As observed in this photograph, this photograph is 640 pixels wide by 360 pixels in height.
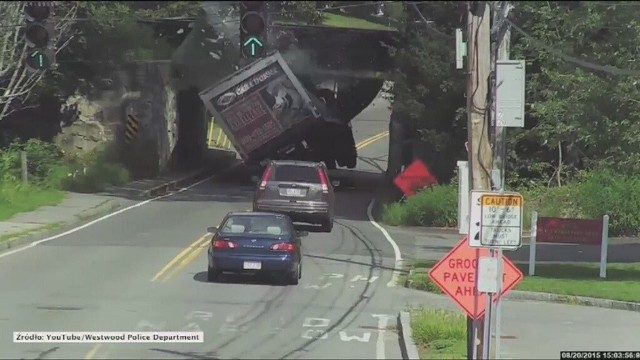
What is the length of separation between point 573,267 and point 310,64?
25545 millimetres

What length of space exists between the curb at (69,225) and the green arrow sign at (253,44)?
7795mm

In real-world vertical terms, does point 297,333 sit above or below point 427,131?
below

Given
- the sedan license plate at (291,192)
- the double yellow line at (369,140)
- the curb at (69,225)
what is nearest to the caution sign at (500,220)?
the curb at (69,225)

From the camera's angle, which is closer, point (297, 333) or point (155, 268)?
point (297, 333)

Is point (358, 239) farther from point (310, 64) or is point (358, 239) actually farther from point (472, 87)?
point (310, 64)

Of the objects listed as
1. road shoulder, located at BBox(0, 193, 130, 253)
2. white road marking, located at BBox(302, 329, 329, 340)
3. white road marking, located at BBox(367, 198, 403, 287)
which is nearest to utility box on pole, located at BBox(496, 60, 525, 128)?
white road marking, located at BBox(302, 329, 329, 340)

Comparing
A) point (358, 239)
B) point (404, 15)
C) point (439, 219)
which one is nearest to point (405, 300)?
point (358, 239)

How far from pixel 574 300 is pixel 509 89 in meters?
6.86

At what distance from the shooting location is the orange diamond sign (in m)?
11.9

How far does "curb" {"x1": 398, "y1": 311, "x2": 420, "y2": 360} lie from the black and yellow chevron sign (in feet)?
98.2

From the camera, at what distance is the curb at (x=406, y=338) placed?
1219 cm

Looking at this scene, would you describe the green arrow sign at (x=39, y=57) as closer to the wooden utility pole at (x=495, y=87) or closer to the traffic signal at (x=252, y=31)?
the traffic signal at (x=252, y=31)

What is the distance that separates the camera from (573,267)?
2252 centimetres

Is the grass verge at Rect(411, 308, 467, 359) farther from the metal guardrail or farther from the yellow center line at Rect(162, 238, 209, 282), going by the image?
the metal guardrail
